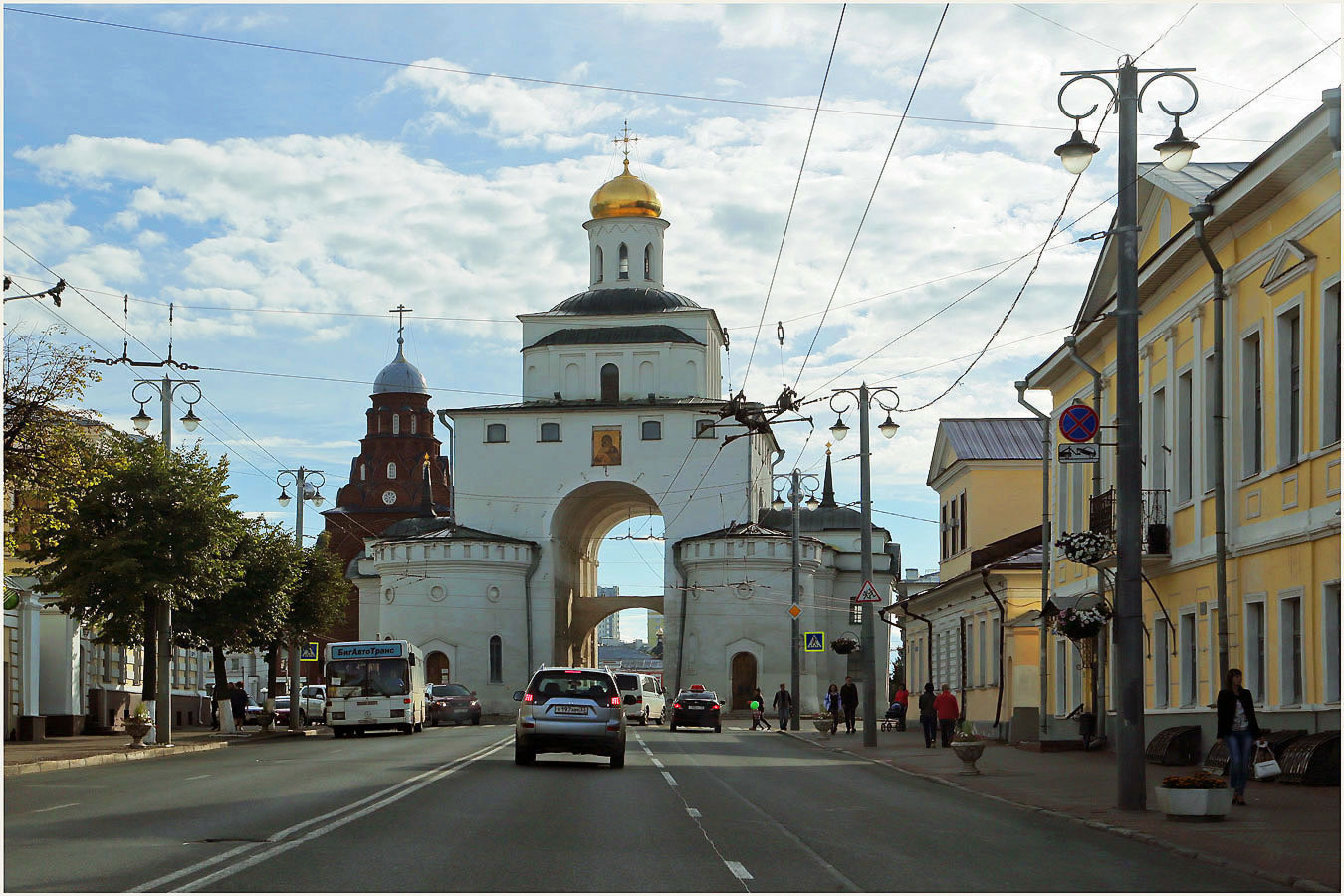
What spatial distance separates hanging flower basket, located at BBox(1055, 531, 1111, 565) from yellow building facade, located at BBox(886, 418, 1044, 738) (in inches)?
432

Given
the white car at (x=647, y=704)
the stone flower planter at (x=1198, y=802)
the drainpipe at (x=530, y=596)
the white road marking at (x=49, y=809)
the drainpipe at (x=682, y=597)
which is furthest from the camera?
the drainpipe at (x=530, y=596)

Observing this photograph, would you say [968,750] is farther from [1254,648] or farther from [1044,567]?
[1044,567]

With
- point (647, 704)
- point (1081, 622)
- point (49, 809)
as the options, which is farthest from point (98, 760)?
point (647, 704)

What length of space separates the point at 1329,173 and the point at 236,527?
84.1 ft

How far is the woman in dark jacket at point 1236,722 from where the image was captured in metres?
18.6

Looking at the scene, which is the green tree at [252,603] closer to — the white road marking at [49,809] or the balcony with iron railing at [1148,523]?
the balcony with iron railing at [1148,523]

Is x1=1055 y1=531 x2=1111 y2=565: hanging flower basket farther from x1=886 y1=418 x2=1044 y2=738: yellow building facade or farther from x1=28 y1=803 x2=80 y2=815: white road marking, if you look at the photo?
x1=28 y1=803 x2=80 y2=815: white road marking

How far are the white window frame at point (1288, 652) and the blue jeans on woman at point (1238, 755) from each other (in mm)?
4505

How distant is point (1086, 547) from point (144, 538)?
20163 millimetres

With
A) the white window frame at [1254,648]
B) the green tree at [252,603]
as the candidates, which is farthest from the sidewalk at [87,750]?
the white window frame at [1254,648]

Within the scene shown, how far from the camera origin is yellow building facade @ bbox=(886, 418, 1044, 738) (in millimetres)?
42969

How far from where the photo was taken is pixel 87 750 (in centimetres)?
3678

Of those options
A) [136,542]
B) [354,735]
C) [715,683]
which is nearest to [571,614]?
[715,683]

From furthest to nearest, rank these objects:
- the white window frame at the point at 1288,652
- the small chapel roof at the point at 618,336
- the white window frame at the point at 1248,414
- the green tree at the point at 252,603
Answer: the small chapel roof at the point at 618,336
the green tree at the point at 252,603
the white window frame at the point at 1248,414
the white window frame at the point at 1288,652
